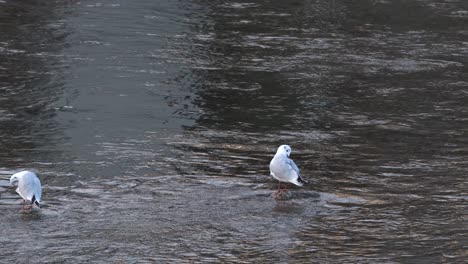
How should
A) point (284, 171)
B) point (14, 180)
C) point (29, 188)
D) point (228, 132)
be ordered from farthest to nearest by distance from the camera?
point (228, 132) < point (284, 171) < point (14, 180) < point (29, 188)

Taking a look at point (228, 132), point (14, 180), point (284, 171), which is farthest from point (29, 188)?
point (228, 132)

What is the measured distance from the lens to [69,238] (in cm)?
909

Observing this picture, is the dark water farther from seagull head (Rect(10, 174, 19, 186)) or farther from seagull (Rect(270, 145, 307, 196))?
seagull (Rect(270, 145, 307, 196))

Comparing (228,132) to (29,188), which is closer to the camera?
(29,188)

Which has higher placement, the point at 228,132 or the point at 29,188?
the point at 29,188

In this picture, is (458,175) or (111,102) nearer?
(458,175)

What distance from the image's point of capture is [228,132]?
1300 cm

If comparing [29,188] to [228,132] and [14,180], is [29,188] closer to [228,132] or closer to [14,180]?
[14,180]

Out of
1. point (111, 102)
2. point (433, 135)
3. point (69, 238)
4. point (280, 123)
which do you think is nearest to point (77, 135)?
point (111, 102)

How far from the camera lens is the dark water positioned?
30.2 ft

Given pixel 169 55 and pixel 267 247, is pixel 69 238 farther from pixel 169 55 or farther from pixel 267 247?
pixel 169 55

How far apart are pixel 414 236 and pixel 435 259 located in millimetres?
746

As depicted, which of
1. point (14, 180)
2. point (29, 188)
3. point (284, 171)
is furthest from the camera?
point (284, 171)

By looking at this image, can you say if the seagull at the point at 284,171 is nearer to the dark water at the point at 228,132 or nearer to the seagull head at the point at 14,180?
the dark water at the point at 228,132
